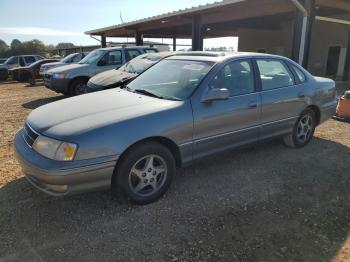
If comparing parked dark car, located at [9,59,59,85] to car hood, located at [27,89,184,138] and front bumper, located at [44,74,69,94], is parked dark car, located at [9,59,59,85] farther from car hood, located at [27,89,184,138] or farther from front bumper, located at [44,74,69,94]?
car hood, located at [27,89,184,138]

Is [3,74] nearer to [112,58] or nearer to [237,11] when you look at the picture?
[112,58]

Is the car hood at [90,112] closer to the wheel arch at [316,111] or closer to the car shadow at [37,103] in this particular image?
the wheel arch at [316,111]

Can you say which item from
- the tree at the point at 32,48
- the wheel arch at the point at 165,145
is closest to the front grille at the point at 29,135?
the wheel arch at the point at 165,145

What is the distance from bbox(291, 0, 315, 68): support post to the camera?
9.73 metres

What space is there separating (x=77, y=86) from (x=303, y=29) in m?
7.54

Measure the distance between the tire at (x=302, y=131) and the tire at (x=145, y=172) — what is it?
2.44m

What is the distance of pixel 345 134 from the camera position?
596cm

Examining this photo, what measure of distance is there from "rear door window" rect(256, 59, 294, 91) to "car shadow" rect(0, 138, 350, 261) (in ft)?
4.10

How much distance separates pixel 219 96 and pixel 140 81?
1319mm

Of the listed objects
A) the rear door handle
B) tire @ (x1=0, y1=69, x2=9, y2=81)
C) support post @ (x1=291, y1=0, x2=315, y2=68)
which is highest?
support post @ (x1=291, y1=0, x2=315, y2=68)

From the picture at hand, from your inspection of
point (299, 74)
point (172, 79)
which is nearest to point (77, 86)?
point (172, 79)

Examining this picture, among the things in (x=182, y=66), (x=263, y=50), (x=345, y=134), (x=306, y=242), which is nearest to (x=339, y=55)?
(x=263, y=50)

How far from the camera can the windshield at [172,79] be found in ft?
12.4

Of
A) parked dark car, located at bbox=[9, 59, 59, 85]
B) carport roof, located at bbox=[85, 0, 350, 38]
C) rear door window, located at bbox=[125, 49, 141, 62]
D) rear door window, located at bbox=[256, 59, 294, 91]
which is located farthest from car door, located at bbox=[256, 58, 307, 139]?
parked dark car, located at bbox=[9, 59, 59, 85]
